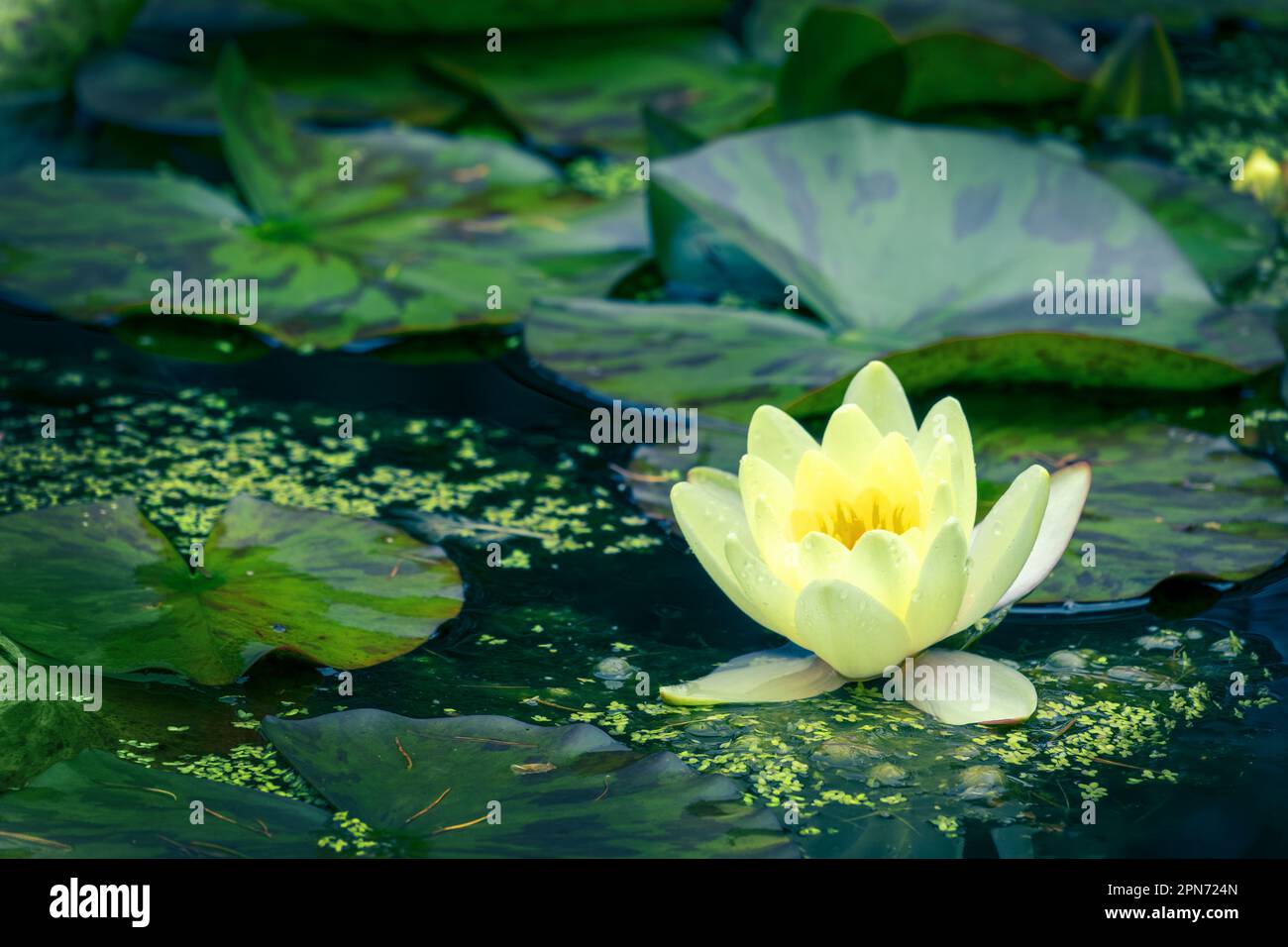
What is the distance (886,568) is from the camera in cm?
132

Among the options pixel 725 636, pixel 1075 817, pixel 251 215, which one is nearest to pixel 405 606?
pixel 725 636

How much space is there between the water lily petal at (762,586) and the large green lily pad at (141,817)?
17.8 inches

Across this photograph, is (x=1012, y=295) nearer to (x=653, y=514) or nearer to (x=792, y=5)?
(x=653, y=514)

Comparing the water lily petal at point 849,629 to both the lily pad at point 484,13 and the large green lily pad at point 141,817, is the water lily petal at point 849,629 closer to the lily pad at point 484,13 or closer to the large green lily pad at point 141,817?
the large green lily pad at point 141,817

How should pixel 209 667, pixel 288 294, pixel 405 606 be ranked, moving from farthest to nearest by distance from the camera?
1. pixel 288 294
2. pixel 405 606
3. pixel 209 667

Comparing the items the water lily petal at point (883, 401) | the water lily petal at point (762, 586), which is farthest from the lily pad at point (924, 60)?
the water lily petal at point (762, 586)

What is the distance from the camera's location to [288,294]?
2311 millimetres

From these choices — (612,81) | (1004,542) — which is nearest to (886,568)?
(1004,542)

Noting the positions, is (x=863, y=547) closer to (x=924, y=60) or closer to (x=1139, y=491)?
(x=1139, y=491)

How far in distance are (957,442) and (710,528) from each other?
269mm

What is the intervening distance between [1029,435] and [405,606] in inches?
34.8

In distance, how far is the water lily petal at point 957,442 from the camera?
1.41m

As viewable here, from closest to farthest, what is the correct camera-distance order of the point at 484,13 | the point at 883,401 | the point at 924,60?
the point at 883,401, the point at 924,60, the point at 484,13

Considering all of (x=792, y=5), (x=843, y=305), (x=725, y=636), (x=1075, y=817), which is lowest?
(x=1075, y=817)
